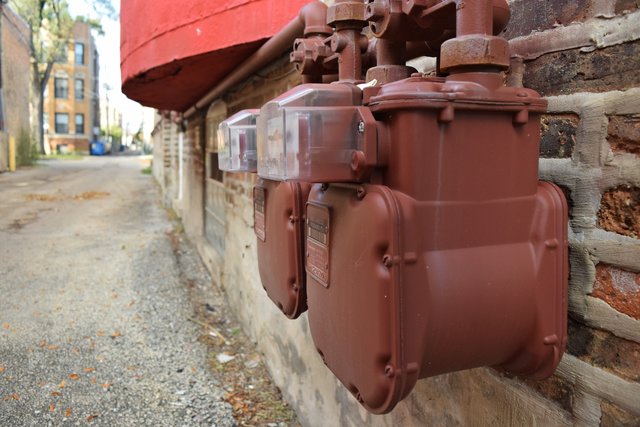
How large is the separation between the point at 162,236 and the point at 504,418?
8.09 metres

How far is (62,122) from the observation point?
1893 inches

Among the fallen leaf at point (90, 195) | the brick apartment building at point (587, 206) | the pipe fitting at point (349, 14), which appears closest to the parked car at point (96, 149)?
the fallen leaf at point (90, 195)

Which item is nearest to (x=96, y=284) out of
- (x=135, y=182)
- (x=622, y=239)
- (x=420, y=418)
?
(x=420, y=418)

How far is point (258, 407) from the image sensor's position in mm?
3461

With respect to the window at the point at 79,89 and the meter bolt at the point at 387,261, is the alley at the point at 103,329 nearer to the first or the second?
the meter bolt at the point at 387,261

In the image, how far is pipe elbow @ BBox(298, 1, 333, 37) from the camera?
1946mm

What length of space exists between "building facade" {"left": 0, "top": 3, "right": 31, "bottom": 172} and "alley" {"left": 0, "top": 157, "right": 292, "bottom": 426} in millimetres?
14055

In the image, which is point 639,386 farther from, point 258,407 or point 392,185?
point 258,407

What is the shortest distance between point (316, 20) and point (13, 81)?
25407mm

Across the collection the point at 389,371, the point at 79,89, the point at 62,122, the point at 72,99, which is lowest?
the point at 389,371

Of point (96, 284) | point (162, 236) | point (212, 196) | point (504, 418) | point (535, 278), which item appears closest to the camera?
point (535, 278)

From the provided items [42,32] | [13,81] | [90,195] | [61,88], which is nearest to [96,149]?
[61,88]

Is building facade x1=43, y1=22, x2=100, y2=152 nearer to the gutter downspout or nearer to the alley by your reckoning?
the alley

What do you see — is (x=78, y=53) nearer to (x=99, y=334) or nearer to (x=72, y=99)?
(x=72, y=99)
